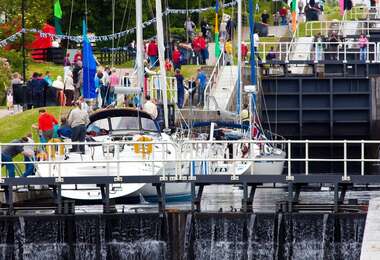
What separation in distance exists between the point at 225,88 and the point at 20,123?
12.0 metres

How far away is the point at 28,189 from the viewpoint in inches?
1983

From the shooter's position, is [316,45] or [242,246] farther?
[316,45]

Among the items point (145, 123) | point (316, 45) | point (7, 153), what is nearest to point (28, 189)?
point (7, 153)

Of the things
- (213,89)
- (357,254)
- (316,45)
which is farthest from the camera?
(316,45)

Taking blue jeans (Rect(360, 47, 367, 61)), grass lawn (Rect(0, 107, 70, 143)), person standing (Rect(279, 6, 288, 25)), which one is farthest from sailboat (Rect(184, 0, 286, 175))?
person standing (Rect(279, 6, 288, 25))

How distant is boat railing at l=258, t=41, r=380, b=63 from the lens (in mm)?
76500

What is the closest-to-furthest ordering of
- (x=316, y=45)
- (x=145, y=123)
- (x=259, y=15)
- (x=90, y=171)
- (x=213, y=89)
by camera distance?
1. (x=90, y=171)
2. (x=145, y=123)
3. (x=213, y=89)
4. (x=316, y=45)
5. (x=259, y=15)

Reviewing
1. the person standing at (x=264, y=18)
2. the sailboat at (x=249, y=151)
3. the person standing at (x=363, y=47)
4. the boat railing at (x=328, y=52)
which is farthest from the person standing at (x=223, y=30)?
the person standing at (x=264, y=18)

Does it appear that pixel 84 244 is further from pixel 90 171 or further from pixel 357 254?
pixel 357 254

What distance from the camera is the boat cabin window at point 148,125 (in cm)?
5478

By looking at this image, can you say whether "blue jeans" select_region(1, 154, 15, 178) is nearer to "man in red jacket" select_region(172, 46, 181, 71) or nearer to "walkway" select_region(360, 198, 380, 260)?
"walkway" select_region(360, 198, 380, 260)

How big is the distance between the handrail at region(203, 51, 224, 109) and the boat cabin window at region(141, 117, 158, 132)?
503 inches

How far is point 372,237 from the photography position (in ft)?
117

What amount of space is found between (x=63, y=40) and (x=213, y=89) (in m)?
11.4
